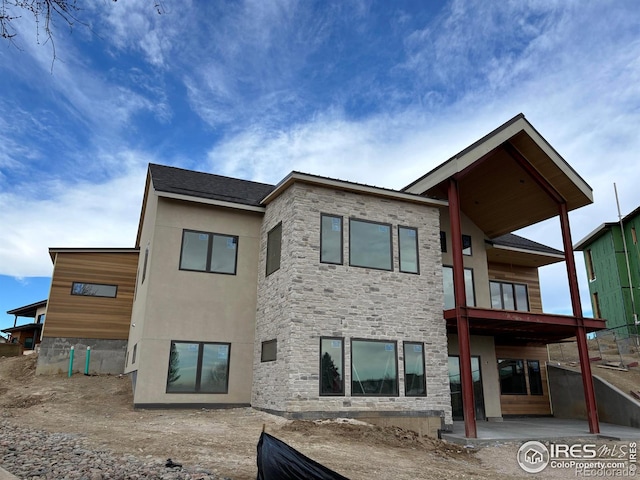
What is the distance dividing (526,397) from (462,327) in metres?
8.02

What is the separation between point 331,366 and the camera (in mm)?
12422

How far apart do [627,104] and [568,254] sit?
22.1 feet

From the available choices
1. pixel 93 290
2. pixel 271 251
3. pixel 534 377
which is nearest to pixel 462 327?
pixel 271 251

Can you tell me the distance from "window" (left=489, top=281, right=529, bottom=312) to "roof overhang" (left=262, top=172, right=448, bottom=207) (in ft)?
21.5

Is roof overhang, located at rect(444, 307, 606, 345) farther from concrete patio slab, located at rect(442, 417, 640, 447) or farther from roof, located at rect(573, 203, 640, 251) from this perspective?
roof, located at rect(573, 203, 640, 251)

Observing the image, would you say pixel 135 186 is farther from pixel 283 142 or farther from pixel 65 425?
pixel 65 425

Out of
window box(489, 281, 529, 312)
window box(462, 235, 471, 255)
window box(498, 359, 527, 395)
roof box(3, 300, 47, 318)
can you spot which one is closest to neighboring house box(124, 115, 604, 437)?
window box(462, 235, 471, 255)

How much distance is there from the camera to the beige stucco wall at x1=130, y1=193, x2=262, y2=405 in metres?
13.2

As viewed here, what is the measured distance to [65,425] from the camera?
34.4 ft

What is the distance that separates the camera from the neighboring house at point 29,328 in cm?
3174

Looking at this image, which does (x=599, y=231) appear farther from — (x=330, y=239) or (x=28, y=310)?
(x=28, y=310)

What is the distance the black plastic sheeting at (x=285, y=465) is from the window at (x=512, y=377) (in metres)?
15.3

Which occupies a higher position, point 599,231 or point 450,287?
point 599,231

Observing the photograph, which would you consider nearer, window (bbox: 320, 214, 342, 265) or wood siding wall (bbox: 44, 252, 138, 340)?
window (bbox: 320, 214, 342, 265)
